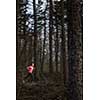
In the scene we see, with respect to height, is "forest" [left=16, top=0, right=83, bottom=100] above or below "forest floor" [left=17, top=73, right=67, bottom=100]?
above

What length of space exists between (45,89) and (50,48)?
26 cm

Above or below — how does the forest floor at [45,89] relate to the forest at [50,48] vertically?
below

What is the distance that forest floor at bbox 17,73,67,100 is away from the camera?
1449mm

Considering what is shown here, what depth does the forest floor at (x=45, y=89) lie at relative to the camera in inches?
57.1

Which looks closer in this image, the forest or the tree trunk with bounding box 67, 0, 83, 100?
the forest

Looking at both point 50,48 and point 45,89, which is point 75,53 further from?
point 45,89

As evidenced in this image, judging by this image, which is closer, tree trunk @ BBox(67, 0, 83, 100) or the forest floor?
the forest floor

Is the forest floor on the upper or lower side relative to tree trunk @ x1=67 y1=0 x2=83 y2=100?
lower

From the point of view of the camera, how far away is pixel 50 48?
151 centimetres

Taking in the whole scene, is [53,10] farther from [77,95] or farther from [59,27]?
[77,95]

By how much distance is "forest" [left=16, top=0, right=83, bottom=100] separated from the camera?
1.44 meters

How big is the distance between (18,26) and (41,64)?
28cm

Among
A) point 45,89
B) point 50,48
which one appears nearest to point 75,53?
point 50,48
